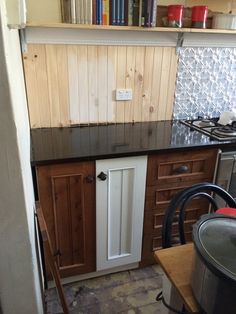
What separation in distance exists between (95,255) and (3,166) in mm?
1207

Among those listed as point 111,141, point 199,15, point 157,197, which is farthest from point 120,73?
point 157,197

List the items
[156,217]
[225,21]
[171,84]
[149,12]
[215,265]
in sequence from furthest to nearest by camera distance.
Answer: [171,84] → [225,21] → [156,217] → [149,12] → [215,265]

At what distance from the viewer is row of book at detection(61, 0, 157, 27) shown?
163cm

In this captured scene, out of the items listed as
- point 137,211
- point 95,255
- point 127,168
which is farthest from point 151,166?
point 95,255

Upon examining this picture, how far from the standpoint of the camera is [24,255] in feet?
2.85

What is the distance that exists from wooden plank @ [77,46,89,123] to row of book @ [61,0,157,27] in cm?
22

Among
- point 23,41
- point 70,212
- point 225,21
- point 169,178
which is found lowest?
point 70,212

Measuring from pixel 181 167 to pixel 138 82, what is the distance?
733mm

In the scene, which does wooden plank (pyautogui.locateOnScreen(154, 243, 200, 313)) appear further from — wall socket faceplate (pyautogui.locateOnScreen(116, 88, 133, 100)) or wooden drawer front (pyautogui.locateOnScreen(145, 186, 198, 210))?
wall socket faceplate (pyautogui.locateOnScreen(116, 88, 133, 100))

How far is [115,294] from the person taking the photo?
1.76 m

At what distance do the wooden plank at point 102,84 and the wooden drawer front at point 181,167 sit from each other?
61 cm

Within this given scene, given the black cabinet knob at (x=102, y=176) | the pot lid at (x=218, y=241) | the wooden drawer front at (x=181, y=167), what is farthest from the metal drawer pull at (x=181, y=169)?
the pot lid at (x=218, y=241)

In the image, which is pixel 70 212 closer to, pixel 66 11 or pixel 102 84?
pixel 102 84

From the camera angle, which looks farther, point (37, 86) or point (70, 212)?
point (37, 86)
